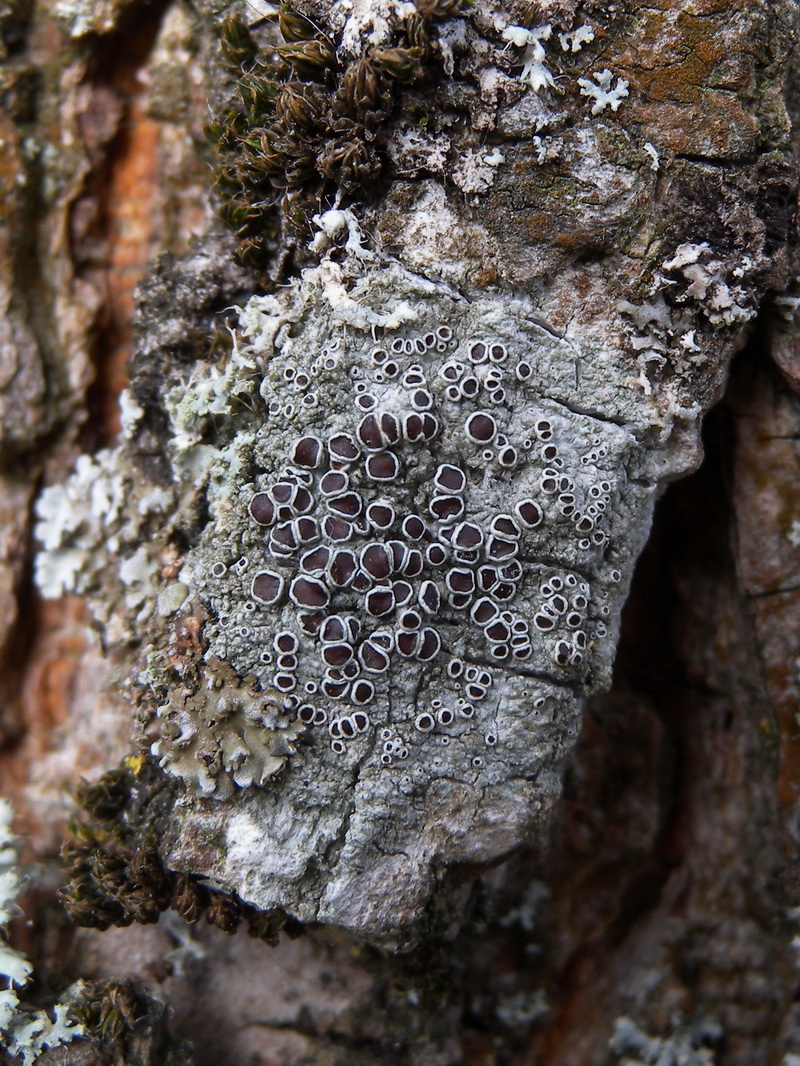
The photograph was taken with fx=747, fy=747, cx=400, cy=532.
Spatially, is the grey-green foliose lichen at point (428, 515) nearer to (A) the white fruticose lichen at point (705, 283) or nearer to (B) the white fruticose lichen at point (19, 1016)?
(A) the white fruticose lichen at point (705, 283)

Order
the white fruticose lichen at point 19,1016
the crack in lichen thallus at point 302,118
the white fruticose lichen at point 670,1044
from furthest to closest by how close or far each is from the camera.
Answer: the white fruticose lichen at point 670,1044 < the white fruticose lichen at point 19,1016 < the crack in lichen thallus at point 302,118

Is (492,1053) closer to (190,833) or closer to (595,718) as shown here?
(595,718)

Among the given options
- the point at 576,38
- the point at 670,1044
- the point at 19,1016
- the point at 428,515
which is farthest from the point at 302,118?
the point at 670,1044

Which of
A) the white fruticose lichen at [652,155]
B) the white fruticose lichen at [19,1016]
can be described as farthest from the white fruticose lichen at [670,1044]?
the white fruticose lichen at [652,155]

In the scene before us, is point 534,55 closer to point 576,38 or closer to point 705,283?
point 576,38

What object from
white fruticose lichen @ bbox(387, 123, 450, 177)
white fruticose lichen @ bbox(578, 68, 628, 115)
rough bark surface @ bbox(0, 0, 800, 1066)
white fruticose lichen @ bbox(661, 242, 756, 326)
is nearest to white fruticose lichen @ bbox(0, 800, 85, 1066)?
rough bark surface @ bbox(0, 0, 800, 1066)

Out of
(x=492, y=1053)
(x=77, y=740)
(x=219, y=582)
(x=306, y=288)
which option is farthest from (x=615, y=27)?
(x=492, y=1053)

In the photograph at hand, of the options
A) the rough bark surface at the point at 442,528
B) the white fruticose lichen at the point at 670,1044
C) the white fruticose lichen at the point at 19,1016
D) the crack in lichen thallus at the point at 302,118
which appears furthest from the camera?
the white fruticose lichen at the point at 670,1044
